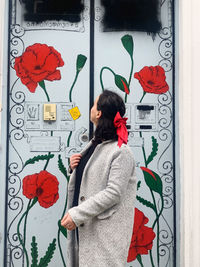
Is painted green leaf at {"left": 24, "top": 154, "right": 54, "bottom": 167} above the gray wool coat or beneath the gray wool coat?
above

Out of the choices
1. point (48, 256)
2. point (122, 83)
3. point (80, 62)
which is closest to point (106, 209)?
point (48, 256)

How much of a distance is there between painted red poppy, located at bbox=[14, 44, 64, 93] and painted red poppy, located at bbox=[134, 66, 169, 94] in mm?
722

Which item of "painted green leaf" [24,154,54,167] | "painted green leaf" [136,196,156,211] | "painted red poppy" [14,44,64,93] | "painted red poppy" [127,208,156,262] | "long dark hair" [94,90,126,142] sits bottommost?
"painted red poppy" [127,208,156,262]

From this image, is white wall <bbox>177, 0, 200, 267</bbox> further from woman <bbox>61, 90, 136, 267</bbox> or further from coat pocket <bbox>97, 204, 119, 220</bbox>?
coat pocket <bbox>97, 204, 119, 220</bbox>

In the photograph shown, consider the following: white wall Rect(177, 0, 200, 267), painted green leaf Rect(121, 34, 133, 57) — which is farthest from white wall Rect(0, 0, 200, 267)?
painted green leaf Rect(121, 34, 133, 57)

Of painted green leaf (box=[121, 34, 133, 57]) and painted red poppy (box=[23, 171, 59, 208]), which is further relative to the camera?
painted green leaf (box=[121, 34, 133, 57])

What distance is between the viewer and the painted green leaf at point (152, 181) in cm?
328

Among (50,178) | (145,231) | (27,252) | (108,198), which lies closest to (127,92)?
(50,178)

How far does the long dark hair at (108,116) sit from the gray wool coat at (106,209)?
62 millimetres

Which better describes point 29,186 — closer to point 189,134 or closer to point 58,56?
point 58,56

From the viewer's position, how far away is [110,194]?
2119mm

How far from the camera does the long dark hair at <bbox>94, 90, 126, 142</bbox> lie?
90.5 inches

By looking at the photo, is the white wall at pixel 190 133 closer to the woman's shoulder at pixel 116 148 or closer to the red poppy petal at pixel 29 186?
the woman's shoulder at pixel 116 148

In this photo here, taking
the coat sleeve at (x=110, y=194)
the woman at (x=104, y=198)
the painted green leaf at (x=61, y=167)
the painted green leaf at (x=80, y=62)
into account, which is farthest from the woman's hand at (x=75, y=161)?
the painted green leaf at (x=80, y=62)
